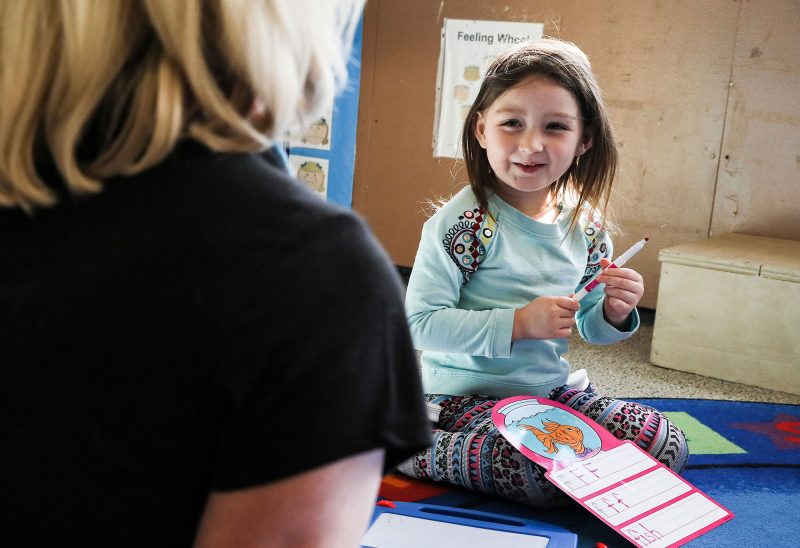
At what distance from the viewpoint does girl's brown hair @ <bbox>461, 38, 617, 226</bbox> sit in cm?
127

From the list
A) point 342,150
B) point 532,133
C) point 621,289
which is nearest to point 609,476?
point 621,289

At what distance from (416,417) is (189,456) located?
11cm

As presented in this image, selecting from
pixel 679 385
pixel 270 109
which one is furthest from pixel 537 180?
pixel 270 109

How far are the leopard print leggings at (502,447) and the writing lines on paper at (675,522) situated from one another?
0.12 metres

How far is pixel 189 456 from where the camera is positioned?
40 centimetres

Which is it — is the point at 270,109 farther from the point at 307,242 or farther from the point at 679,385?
the point at 679,385

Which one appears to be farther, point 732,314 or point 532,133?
point 732,314

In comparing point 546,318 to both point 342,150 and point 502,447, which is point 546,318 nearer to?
point 502,447

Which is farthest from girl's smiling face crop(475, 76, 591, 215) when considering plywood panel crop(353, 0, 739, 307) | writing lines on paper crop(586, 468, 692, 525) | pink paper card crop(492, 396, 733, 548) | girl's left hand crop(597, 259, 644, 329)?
plywood panel crop(353, 0, 739, 307)

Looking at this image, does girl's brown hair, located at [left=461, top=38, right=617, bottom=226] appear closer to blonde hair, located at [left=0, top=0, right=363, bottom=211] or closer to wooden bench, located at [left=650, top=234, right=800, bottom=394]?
wooden bench, located at [left=650, top=234, right=800, bottom=394]

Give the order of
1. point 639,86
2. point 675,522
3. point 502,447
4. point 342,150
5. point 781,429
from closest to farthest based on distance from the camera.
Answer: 1. point 675,522
2. point 502,447
3. point 781,429
4. point 342,150
5. point 639,86

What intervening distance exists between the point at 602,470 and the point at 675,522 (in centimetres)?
12

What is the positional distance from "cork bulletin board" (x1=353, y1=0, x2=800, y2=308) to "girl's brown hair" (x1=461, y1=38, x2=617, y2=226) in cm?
93

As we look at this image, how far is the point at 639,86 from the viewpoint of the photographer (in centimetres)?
225
